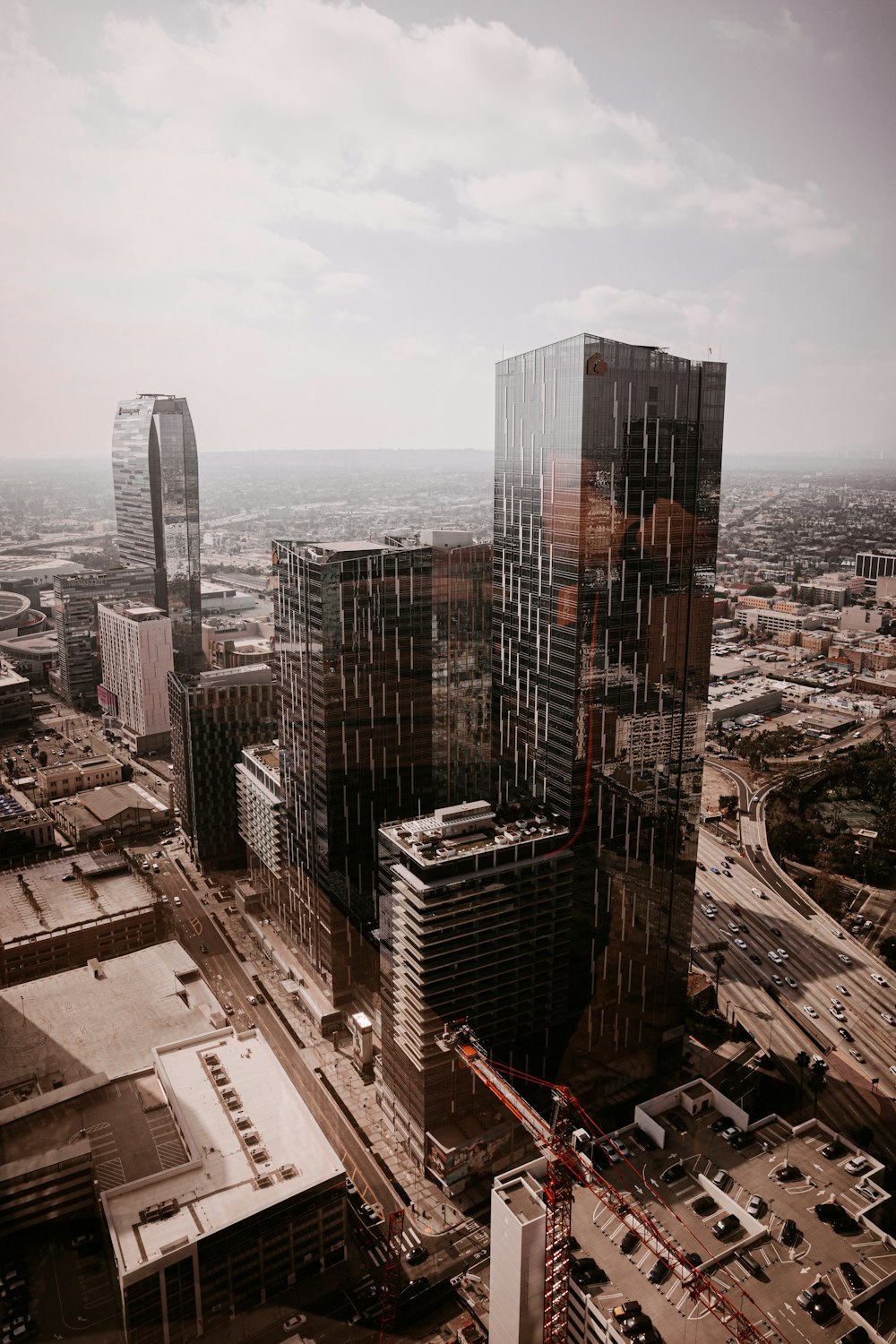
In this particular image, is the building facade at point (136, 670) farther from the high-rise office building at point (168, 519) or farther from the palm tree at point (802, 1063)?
the palm tree at point (802, 1063)

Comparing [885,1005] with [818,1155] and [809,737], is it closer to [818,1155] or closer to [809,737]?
[818,1155]

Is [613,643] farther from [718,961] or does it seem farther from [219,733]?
[219,733]

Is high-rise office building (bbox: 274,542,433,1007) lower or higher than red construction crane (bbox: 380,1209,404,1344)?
higher

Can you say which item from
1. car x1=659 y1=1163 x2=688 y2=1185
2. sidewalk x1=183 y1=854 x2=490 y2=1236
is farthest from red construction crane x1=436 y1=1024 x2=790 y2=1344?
sidewalk x1=183 y1=854 x2=490 y2=1236

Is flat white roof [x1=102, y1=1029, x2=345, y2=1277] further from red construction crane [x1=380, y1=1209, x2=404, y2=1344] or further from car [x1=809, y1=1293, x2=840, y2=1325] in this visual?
car [x1=809, y1=1293, x2=840, y2=1325]

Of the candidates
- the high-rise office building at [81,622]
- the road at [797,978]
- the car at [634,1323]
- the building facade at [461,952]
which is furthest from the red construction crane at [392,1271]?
the high-rise office building at [81,622]

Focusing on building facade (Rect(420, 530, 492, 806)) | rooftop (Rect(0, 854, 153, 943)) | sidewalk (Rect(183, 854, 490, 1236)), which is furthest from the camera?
building facade (Rect(420, 530, 492, 806))

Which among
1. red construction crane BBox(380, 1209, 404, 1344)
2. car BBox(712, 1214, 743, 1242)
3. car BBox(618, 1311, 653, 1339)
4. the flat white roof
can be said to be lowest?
red construction crane BBox(380, 1209, 404, 1344)
